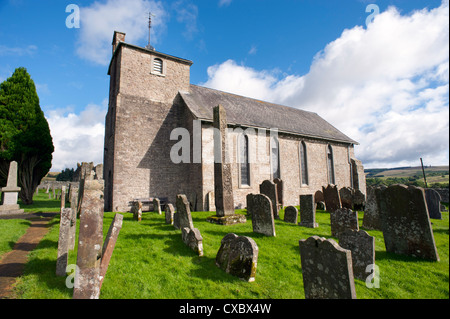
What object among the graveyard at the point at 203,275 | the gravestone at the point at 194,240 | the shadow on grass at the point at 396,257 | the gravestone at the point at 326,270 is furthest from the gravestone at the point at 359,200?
the gravestone at the point at 326,270

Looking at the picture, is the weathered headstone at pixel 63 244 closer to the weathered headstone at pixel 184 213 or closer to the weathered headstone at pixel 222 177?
the weathered headstone at pixel 184 213

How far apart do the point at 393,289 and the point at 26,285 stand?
249 inches

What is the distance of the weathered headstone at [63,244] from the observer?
4.13m

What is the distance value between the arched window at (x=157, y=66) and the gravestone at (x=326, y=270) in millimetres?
15484

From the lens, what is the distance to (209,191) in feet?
42.3

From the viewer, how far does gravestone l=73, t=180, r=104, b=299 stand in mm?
3113

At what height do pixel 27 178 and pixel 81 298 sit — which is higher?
pixel 27 178

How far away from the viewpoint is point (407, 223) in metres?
5.14

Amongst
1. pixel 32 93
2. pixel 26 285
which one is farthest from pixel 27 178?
pixel 26 285

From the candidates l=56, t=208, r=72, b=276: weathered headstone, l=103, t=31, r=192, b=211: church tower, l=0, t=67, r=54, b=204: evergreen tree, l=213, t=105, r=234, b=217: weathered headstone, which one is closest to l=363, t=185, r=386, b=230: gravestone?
l=213, t=105, r=234, b=217: weathered headstone
